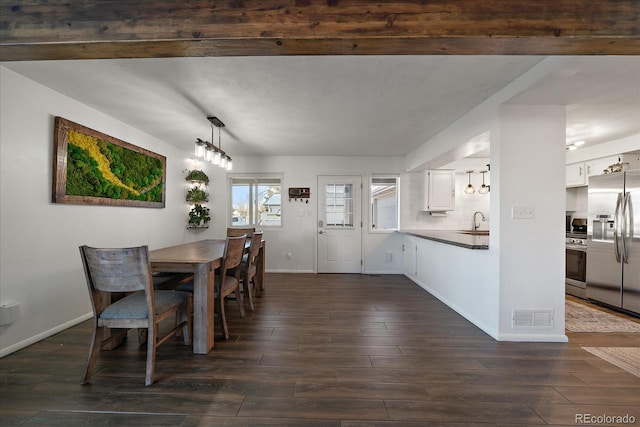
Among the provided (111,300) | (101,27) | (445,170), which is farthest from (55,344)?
(445,170)

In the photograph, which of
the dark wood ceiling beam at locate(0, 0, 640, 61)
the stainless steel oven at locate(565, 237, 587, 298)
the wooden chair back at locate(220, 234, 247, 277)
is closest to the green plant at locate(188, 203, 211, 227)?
the wooden chair back at locate(220, 234, 247, 277)

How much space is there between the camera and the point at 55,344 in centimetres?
238

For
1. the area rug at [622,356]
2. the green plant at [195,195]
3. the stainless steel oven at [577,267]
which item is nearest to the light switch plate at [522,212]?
the area rug at [622,356]

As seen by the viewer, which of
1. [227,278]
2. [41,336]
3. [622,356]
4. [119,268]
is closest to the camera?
[119,268]

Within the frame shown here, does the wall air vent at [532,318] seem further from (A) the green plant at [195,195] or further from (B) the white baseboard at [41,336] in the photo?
(A) the green plant at [195,195]

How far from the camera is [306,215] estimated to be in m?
5.41

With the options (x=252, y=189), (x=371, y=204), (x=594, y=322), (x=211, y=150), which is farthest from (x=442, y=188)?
(x=211, y=150)

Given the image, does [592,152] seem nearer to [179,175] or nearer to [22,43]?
[22,43]

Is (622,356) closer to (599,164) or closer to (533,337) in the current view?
(533,337)

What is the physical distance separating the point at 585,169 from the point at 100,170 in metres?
6.63

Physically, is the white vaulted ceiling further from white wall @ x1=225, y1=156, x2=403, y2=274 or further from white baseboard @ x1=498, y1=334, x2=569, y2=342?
white baseboard @ x1=498, y1=334, x2=569, y2=342

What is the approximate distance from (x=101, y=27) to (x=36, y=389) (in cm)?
228

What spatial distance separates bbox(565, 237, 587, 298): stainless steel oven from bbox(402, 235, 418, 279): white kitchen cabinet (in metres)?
2.10

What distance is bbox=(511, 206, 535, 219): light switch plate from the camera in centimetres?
251
